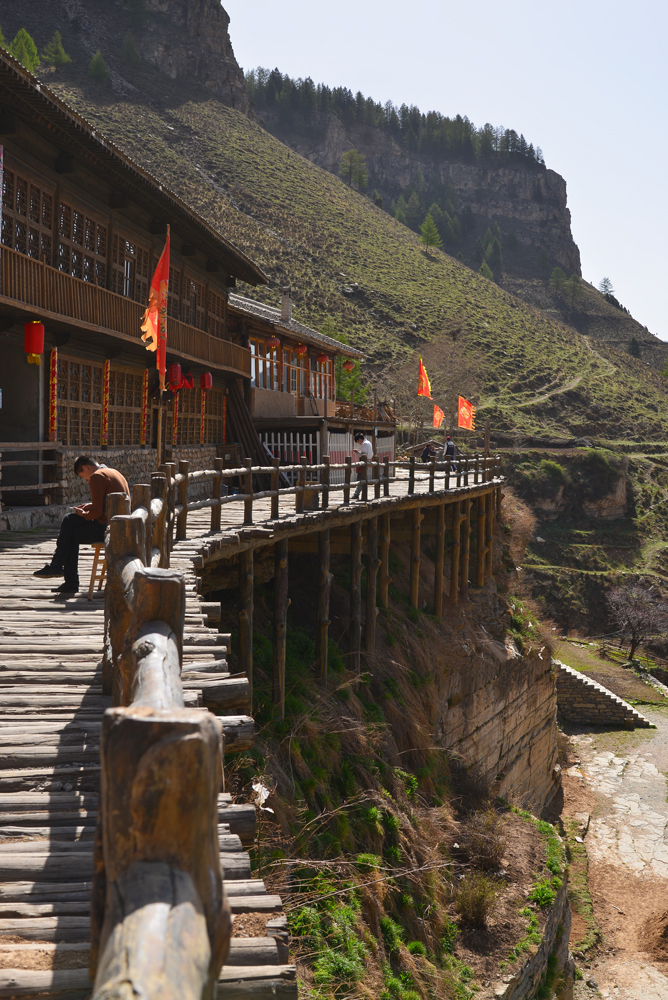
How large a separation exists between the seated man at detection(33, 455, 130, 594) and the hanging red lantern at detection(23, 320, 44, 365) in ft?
23.7

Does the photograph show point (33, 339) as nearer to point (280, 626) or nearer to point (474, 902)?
point (280, 626)

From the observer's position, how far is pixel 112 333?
667 inches

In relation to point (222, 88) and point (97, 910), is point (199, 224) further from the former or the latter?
point (222, 88)

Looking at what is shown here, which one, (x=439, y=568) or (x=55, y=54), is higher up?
(x=55, y=54)

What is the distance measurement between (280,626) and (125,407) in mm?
10218

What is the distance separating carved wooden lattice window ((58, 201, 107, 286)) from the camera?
16578 millimetres

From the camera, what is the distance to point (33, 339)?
14719 mm

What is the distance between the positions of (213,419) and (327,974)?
2060cm

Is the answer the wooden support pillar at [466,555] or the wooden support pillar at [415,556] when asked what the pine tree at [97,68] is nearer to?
the wooden support pillar at [466,555]

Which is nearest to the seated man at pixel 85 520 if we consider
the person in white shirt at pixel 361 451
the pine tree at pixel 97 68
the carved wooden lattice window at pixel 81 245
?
the person in white shirt at pixel 361 451

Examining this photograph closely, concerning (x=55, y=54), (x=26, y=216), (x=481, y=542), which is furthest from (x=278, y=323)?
(x=55, y=54)

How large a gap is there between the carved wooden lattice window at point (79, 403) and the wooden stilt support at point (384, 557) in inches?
268

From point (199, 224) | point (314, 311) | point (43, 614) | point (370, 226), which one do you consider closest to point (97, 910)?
point (43, 614)

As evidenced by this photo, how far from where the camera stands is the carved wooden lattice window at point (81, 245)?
653 inches
